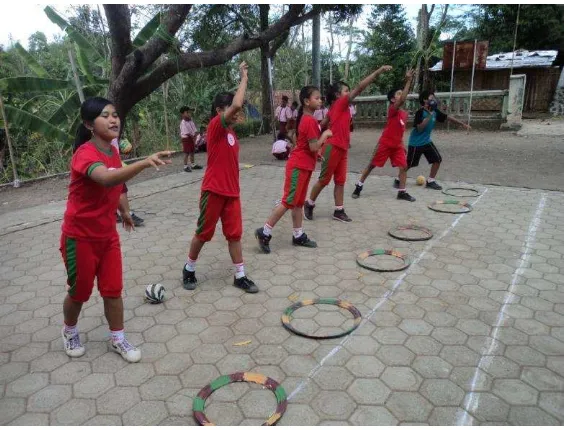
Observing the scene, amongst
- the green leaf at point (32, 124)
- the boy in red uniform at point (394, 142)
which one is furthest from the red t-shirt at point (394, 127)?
the green leaf at point (32, 124)

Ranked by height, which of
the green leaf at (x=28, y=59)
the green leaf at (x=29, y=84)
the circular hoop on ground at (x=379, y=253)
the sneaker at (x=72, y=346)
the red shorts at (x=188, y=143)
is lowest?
the circular hoop on ground at (x=379, y=253)

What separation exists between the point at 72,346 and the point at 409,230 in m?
4.23

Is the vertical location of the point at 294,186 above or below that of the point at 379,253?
above

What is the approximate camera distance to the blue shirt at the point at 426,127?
7238mm

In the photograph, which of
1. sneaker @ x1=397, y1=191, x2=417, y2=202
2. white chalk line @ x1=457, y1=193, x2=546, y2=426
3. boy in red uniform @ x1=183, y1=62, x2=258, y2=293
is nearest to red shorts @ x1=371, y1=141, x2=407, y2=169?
sneaker @ x1=397, y1=191, x2=417, y2=202

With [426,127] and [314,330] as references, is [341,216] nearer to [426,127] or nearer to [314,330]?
[426,127]

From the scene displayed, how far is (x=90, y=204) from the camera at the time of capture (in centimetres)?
283

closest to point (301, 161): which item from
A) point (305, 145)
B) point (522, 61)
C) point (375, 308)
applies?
point (305, 145)

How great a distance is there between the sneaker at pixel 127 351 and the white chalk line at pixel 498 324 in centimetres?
215

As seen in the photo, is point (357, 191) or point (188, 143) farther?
point (188, 143)

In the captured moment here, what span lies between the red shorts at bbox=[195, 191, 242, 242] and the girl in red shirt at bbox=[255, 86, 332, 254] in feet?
3.52

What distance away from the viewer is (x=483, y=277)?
4363mm

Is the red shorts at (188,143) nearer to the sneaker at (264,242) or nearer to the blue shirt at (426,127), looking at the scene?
the blue shirt at (426,127)

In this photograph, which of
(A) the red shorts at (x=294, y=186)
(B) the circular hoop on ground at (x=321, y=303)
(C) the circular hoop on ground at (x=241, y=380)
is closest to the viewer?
(C) the circular hoop on ground at (x=241, y=380)
